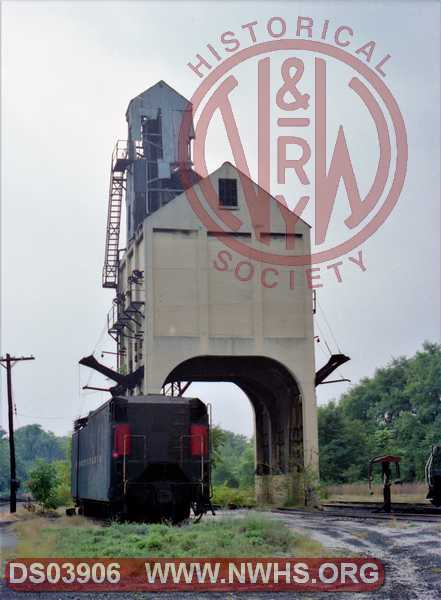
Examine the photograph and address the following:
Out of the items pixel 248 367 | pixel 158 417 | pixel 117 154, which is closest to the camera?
pixel 158 417

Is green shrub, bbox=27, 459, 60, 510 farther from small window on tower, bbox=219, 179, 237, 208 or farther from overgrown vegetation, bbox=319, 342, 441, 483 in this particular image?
overgrown vegetation, bbox=319, 342, 441, 483

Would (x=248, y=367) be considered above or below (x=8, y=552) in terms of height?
above

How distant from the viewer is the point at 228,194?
3931 centimetres

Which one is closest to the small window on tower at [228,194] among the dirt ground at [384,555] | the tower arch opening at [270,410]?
the tower arch opening at [270,410]

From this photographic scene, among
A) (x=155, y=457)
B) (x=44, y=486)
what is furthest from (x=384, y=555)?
(x=44, y=486)

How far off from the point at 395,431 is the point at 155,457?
185ft

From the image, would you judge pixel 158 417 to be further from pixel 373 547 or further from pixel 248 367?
A: pixel 248 367

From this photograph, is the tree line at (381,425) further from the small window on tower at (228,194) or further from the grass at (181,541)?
the grass at (181,541)

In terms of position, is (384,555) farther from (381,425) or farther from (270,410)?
(381,425)

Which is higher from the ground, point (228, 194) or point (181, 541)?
point (228, 194)

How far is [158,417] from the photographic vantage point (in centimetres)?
2078

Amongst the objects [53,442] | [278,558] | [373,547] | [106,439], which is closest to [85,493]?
[106,439]

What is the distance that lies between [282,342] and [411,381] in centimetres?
4065

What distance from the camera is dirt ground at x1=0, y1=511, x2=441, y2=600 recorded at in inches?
427
